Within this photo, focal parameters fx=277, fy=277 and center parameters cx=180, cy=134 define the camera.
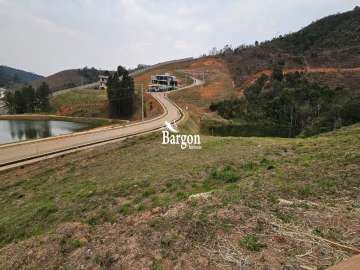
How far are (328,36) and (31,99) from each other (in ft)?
257

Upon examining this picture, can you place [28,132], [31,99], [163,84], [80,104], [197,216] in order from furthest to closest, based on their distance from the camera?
[163,84] < [31,99] < [80,104] < [28,132] < [197,216]

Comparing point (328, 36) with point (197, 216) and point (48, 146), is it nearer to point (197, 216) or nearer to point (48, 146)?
point (48, 146)

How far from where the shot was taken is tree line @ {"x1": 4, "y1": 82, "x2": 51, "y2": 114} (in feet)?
215

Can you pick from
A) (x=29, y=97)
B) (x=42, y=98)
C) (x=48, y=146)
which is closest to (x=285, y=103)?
(x=48, y=146)

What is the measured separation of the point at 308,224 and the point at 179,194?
340 centimetres

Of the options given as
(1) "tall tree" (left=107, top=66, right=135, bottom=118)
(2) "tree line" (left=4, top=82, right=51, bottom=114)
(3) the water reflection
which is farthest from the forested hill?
(2) "tree line" (left=4, top=82, right=51, bottom=114)

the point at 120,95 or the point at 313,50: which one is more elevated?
the point at 313,50

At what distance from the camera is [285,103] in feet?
140

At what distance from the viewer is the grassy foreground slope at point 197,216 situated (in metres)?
4.04

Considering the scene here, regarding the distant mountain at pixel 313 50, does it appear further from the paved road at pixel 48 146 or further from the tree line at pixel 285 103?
the paved road at pixel 48 146

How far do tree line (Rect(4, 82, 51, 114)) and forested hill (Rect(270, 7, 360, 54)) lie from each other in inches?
2605

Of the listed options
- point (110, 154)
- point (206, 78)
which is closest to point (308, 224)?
point (110, 154)

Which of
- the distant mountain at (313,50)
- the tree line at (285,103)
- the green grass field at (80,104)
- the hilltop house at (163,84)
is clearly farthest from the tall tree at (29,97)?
the distant mountain at (313,50)

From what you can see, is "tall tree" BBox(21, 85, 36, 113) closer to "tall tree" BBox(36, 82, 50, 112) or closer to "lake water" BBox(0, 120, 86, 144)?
"tall tree" BBox(36, 82, 50, 112)
